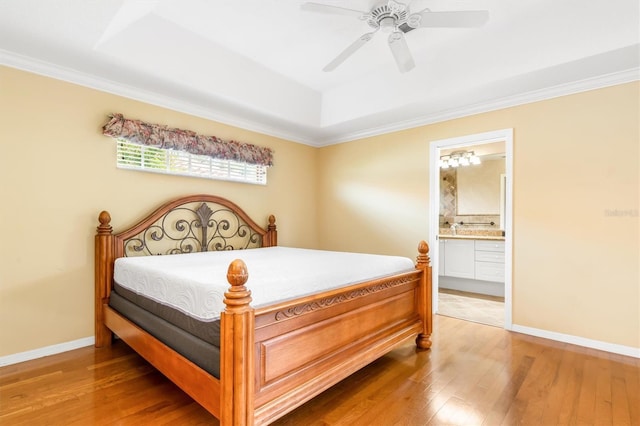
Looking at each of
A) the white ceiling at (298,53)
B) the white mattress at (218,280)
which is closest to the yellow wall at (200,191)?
the white ceiling at (298,53)

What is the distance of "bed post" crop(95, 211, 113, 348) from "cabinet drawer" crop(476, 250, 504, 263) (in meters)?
4.82

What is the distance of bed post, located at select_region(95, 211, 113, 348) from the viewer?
2.86 metres

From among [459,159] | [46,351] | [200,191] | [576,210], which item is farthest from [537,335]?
[46,351]

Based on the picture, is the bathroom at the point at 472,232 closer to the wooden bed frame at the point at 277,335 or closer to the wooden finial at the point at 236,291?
the wooden bed frame at the point at 277,335

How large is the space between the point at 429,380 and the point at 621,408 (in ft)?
3.69

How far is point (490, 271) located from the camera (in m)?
4.75

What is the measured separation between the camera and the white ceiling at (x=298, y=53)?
7.82 ft

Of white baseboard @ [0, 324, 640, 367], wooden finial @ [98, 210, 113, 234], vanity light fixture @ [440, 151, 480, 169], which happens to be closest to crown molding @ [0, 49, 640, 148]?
wooden finial @ [98, 210, 113, 234]

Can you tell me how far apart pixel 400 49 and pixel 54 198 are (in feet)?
10.6

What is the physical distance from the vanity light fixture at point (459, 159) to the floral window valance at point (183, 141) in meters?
3.34

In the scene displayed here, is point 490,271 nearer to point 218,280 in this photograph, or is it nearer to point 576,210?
point 576,210

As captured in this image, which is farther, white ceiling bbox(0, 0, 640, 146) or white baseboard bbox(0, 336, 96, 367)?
white baseboard bbox(0, 336, 96, 367)

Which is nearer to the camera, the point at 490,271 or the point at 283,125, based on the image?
the point at 283,125

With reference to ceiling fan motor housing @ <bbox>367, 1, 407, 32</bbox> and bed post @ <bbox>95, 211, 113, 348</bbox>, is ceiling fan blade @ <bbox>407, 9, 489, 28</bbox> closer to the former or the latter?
ceiling fan motor housing @ <bbox>367, 1, 407, 32</bbox>
